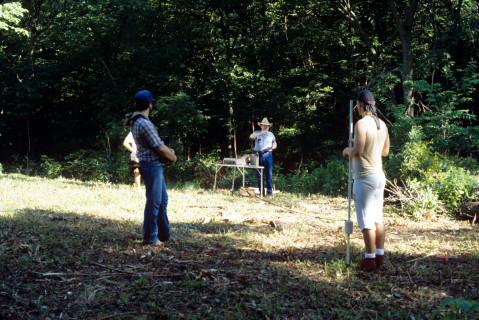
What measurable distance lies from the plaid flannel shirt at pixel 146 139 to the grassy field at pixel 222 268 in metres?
1.20

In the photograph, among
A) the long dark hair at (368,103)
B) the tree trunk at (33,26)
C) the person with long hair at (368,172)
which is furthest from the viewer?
the tree trunk at (33,26)

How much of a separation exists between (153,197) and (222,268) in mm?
1241

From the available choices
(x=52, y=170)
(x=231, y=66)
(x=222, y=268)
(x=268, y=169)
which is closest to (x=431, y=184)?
(x=268, y=169)

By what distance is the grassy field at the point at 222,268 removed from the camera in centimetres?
376

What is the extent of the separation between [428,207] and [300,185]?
6.29 meters

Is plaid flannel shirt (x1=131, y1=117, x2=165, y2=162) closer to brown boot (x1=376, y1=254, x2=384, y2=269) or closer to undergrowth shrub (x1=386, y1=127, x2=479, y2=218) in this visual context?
brown boot (x1=376, y1=254, x2=384, y2=269)

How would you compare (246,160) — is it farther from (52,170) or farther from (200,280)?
(52,170)

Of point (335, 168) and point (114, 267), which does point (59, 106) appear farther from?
point (114, 267)

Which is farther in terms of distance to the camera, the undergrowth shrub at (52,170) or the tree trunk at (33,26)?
the tree trunk at (33,26)

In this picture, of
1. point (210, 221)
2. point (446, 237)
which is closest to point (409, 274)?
point (446, 237)

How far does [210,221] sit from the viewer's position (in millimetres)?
7777

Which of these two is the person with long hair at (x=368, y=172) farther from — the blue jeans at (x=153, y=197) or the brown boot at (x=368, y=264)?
the blue jeans at (x=153, y=197)

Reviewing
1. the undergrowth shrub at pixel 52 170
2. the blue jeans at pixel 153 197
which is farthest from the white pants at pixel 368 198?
the undergrowth shrub at pixel 52 170

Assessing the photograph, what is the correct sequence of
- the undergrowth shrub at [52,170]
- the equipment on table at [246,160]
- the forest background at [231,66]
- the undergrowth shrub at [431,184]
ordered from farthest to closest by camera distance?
1. the undergrowth shrub at [52,170]
2. the forest background at [231,66]
3. the equipment on table at [246,160]
4. the undergrowth shrub at [431,184]
